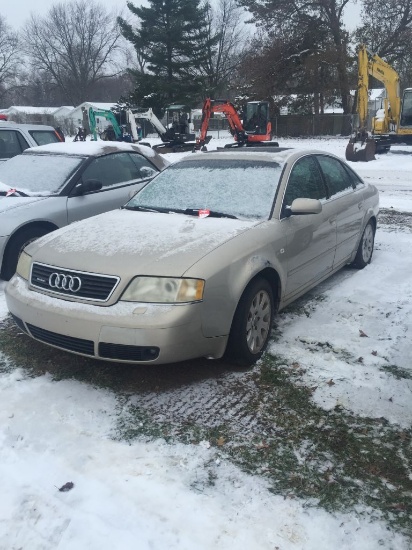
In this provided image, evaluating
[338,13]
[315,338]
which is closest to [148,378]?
[315,338]

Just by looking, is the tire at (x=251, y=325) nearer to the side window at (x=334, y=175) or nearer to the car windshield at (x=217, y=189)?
the car windshield at (x=217, y=189)

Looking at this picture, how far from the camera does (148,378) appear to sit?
3686 millimetres

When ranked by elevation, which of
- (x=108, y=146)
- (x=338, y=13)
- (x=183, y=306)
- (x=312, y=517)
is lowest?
(x=312, y=517)

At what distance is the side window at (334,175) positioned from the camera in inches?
207

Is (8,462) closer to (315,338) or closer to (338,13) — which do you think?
(315,338)

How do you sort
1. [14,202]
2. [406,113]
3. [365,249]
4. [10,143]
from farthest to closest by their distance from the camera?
[406,113]
[10,143]
[365,249]
[14,202]

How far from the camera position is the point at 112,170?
271 inches

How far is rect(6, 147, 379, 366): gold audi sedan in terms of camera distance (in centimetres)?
330

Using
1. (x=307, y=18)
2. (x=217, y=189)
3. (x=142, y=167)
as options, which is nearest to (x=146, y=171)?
(x=142, y=167)

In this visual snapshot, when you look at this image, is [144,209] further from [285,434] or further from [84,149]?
[84,149]

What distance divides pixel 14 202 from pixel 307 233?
11.2 ft

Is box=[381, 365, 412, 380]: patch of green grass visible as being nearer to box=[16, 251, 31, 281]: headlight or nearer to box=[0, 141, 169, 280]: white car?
box=[16, 251, 31, 281]: headlight

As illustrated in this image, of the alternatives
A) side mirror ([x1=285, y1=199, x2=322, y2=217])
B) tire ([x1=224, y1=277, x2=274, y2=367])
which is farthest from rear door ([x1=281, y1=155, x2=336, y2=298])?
tire ([x1=224, y1=277, x2=274, y2=367])

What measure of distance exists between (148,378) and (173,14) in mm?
45024
